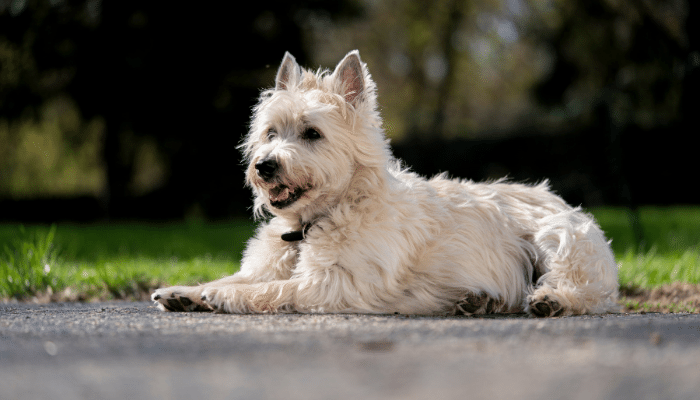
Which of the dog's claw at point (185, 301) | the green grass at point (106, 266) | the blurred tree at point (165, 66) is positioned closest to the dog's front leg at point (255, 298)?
the dog's claw at point (185, 301)

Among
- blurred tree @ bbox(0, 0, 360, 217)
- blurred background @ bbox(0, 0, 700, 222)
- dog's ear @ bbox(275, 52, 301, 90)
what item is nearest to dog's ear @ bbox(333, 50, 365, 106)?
dog's ear @ bbox(275, 52, 301, 90)

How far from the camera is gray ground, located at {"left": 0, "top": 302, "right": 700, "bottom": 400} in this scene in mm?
2107

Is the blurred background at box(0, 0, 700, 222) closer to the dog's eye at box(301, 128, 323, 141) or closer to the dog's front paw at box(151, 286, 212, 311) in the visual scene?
the dog's eye at box(301, 128, 323, 141)

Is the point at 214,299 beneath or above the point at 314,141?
beneath

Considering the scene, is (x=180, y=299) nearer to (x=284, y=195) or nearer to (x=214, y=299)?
(x=214, y=299)

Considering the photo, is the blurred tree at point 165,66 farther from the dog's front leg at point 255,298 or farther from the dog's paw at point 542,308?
the dog's paw at point 542,308

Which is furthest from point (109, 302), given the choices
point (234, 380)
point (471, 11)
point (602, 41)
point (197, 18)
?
point (471, 11)

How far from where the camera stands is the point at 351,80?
504 cm

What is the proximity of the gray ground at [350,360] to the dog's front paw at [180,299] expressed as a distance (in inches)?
31.1

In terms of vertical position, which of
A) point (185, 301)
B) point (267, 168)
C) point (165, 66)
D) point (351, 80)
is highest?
point (165, 66)

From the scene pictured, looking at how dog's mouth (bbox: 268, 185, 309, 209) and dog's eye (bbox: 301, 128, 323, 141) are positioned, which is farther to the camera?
dog's eye (bbox: 301, 128, 323, 141)

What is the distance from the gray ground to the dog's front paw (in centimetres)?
79

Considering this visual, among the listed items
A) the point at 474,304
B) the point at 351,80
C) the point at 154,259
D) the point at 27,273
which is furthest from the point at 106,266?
the point at 474,304

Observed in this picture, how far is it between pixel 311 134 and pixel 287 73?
2.48 feet
